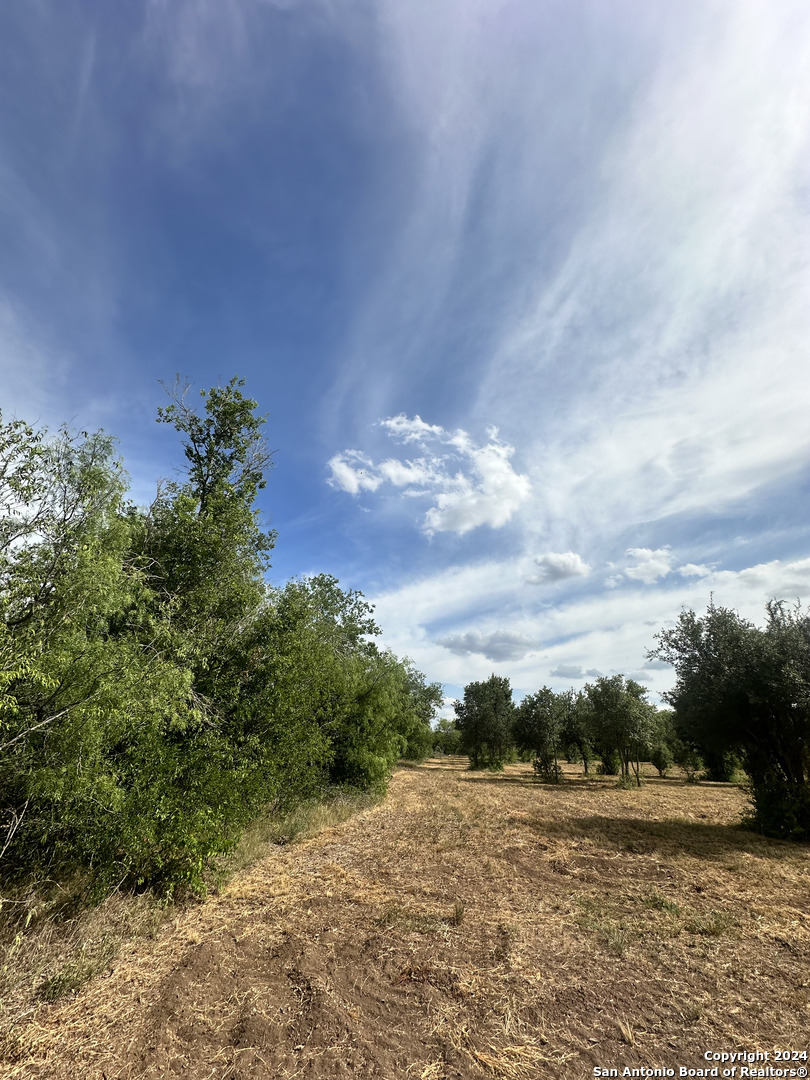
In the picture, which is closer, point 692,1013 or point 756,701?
point 692,1013

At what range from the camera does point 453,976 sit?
5176 millimetres

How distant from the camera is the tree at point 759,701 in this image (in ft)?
38.7

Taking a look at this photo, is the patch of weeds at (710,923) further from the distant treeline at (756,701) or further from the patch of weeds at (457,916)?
the distant treeline at (756,701)

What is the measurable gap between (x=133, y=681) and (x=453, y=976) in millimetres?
5539

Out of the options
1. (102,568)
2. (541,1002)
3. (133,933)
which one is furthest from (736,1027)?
(102,568)

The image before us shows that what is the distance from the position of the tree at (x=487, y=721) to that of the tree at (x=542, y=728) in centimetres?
556

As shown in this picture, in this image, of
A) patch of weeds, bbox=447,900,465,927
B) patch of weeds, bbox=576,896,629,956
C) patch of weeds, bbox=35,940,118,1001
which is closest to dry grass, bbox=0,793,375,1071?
patch of weeds, bbox=35,940,118,1001

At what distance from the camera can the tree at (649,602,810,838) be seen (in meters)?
11.8

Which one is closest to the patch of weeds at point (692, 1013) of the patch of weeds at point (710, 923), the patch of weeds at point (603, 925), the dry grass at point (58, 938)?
the patch of weeds at point (603, 925)

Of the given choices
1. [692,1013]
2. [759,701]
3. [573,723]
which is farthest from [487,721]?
[692,1013]

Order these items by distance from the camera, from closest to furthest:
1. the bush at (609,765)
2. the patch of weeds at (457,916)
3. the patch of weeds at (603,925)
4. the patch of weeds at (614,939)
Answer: the patch of weeds at (614,939) < the patch of weeds at (603,925) < the patch of weeds at (457,916) < the bush at (609,765)

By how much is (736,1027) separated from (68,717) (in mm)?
8060

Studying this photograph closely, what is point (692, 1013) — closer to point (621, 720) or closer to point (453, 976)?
point (453, 976)

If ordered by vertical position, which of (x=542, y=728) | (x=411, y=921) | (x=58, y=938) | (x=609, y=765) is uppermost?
(x=542, y=728)
